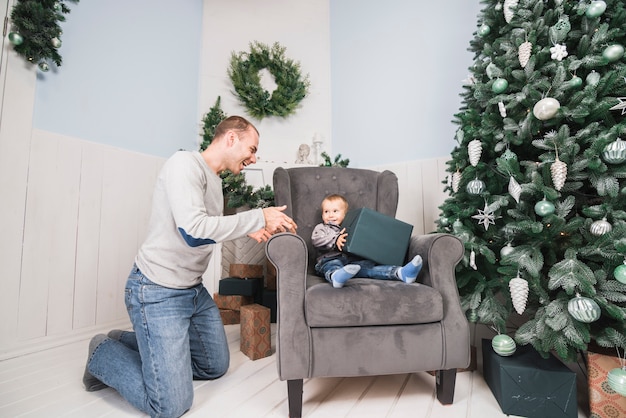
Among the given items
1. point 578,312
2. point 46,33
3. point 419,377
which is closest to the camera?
point 578,312

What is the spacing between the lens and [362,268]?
1.61 m

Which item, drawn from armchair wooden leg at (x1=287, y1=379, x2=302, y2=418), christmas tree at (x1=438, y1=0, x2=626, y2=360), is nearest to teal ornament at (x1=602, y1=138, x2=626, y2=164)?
christmas tree at (x1=438, y1=0, x2=626, y2=360)

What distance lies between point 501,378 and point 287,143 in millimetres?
2445

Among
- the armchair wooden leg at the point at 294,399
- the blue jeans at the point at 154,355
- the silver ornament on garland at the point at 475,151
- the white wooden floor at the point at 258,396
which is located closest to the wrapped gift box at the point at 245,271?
the white wooden floor at the point at 258,396

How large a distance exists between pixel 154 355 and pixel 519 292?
4.61 feet

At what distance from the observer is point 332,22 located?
3.28 m

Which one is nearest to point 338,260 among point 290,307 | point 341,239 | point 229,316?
point 341,239

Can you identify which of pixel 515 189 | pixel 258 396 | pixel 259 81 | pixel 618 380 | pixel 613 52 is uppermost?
pixel 259 81

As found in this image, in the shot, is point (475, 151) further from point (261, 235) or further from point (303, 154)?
point (303, 154)

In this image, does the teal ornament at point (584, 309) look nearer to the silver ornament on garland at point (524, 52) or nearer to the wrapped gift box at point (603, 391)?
the wrapped gift box at point (603, 391)

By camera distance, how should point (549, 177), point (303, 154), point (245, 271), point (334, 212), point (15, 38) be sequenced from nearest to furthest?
1. point (549, 177)
2. point (15, 38)
3. point (334, 212)
4. point (245, 271)
5. point (303, 154)

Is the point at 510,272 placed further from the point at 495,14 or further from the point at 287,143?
the point at 287,143

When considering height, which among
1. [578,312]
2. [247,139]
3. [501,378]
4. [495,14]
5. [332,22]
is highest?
[332,22]

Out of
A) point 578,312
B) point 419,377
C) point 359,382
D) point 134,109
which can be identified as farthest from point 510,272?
point 134,109
